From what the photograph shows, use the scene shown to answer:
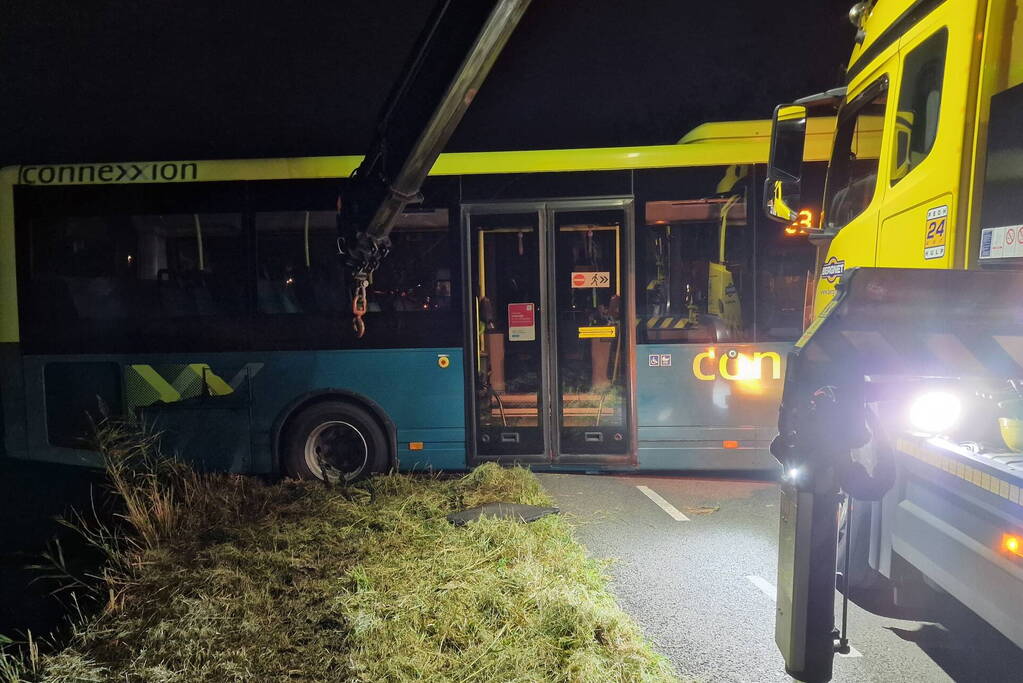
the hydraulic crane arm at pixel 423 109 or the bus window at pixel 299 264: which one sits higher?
the hydraulic crane arm at pixel 423 109

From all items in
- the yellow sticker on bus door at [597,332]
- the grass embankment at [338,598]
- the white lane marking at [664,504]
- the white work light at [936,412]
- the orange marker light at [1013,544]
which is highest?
the yellow sticker on bus door at [597,332]

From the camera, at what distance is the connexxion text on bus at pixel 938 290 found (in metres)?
2.08

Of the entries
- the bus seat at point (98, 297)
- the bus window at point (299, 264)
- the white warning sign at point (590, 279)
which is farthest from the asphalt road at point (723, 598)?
the bus seat at point (98, 297)

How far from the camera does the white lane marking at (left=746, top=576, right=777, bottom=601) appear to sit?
4422 mm

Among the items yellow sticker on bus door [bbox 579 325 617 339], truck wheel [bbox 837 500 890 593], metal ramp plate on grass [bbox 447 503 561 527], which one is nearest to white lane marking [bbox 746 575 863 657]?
truck wheel [bbox 837 500 890 593]

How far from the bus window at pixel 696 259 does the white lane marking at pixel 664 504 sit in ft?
5.06

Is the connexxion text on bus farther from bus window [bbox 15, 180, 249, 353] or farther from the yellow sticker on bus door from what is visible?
bus window [bbox 15, 180, 249, 353]

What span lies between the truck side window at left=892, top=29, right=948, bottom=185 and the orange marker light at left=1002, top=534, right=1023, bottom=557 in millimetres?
1905

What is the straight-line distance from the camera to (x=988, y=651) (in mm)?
3648

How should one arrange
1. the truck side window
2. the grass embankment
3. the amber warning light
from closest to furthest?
the grass embankment → the truck side window → the amber warning light

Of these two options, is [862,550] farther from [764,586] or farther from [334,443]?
[334,443]

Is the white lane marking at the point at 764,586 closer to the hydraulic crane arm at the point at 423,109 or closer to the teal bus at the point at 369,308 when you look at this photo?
the teal bus at the point at 369,308

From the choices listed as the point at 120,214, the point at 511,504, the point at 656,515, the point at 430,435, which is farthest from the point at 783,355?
the point at 120,214

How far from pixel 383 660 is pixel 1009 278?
291 cm
